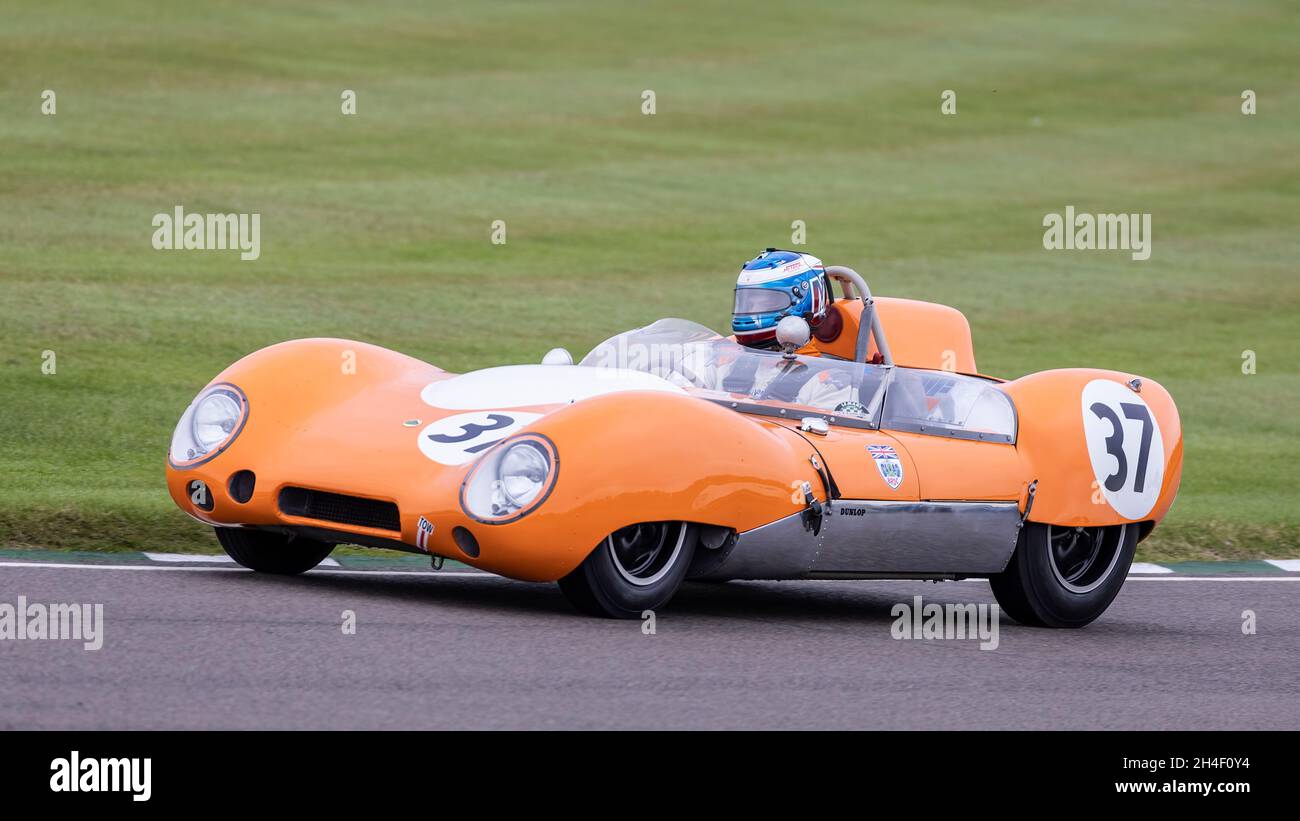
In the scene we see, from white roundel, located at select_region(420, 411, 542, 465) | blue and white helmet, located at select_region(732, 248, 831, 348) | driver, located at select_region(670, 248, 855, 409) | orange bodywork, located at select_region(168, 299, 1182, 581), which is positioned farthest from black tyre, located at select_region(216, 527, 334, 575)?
blue and white helmet, located at select_region(732, 248, 831, 348)

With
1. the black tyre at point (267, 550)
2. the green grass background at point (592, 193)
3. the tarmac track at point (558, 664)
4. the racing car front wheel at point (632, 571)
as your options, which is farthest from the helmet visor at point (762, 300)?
the green grass background at point (592, 193)

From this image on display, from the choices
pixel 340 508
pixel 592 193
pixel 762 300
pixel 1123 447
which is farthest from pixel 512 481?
pixel 592 193

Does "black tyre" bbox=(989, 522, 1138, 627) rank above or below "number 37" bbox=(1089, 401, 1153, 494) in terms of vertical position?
below

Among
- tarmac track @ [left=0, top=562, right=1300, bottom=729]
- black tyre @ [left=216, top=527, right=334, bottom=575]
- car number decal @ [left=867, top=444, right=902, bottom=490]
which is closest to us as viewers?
tarmac track @ [left=0, top=562, right=1300, bottom=729]

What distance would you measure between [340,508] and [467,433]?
538 millimetres

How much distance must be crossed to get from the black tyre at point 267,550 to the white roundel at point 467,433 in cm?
95

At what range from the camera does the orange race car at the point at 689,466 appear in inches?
271

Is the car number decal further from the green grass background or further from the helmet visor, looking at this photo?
the green grass background

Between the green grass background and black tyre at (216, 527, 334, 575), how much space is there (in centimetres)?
116

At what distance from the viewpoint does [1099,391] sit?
8.60 m

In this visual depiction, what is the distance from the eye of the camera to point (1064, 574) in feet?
27.7

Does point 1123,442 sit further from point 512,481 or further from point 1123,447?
point 512,481

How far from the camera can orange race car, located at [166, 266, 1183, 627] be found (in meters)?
6.89

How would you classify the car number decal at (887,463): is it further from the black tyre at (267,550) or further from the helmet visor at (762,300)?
the black tyre at (267,550)
